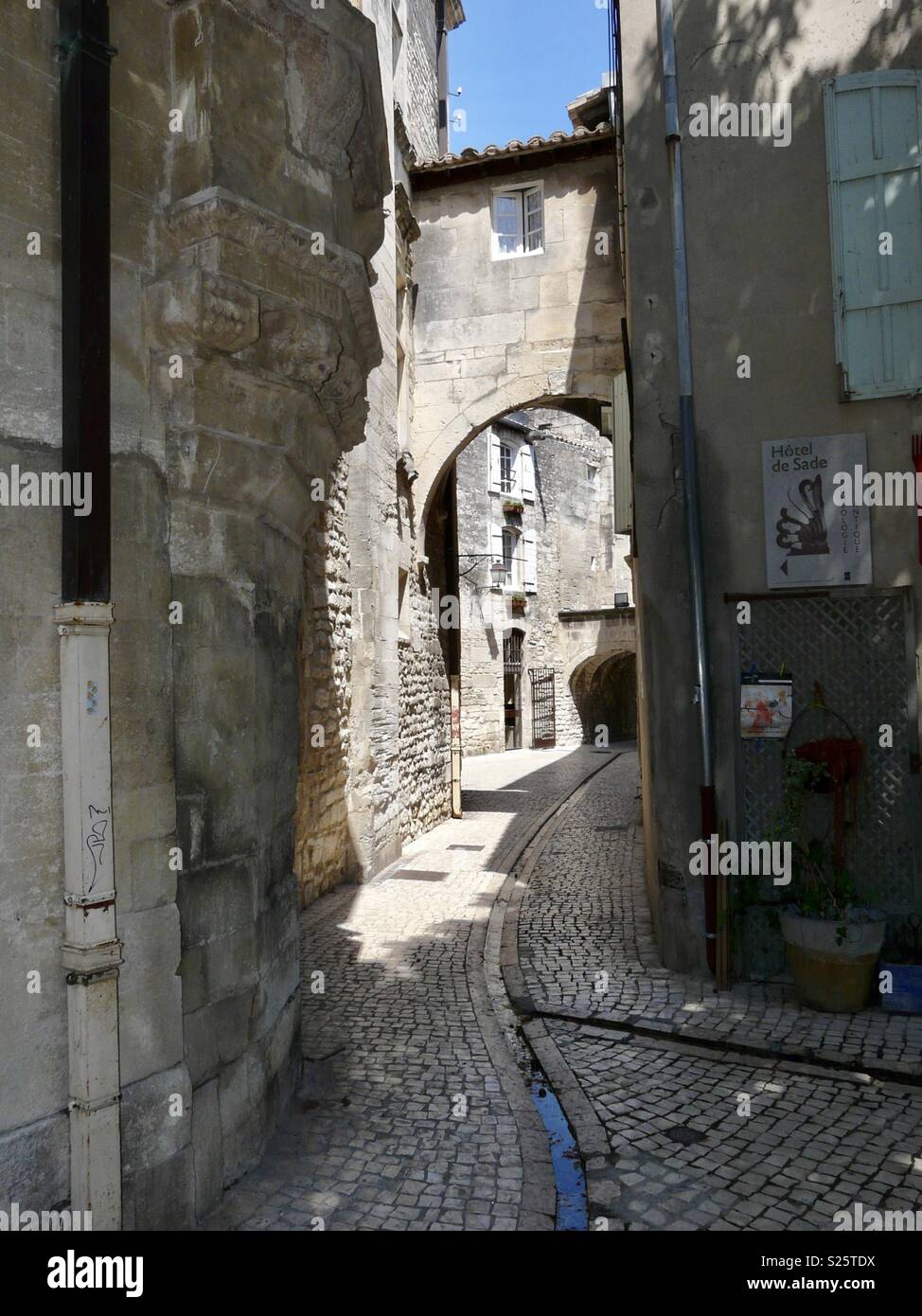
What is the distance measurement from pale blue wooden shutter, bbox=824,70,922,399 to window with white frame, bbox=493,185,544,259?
6647 millimetres

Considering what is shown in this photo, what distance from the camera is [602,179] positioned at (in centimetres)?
1171

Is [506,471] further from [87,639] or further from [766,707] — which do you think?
[87,639]

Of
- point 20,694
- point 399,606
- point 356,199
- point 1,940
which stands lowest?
point 1,940

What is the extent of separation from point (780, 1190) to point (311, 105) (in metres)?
4.61

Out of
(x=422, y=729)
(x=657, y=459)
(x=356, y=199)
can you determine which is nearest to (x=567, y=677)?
(x=422, y=729)

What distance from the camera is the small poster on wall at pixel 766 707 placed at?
591 cm

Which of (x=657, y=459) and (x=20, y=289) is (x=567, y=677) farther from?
(x=20, y=289)

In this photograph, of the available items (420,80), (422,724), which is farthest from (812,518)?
(420,80)

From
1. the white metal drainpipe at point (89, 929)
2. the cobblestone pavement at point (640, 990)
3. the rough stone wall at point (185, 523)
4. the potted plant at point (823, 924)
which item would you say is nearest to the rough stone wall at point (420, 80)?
the rough stone wall at point (185, 523)

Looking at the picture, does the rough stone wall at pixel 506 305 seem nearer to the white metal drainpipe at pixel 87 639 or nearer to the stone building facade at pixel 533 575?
the white metal drainpipe at pixel 87 639

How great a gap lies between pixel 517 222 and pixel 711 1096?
1129 centimetres

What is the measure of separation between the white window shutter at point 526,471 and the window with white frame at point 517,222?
1350 cm

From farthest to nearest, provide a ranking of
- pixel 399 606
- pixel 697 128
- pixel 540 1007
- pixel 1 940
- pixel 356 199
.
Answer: pixel 399 606 → pixel 697 128 → pixel 540 1007 → pixel 356 199 → pixel 1 940
